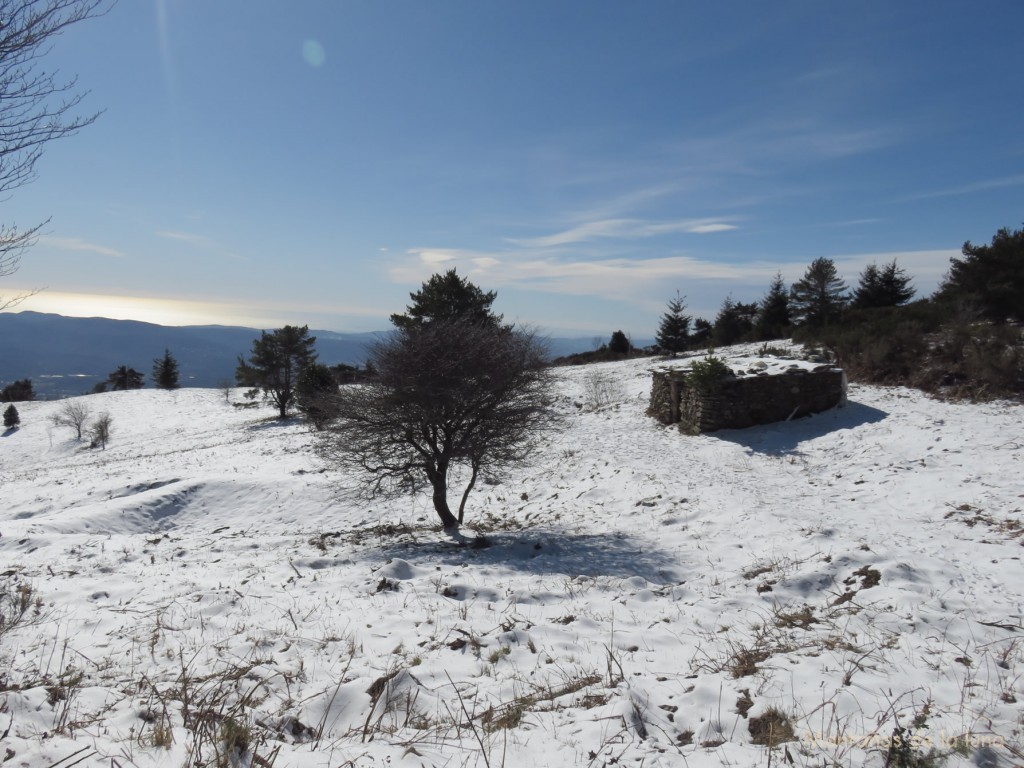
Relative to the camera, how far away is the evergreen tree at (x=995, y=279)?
22703mm

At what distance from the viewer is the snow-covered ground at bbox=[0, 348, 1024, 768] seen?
3.13m

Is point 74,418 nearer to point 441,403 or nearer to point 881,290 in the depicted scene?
point 441,403

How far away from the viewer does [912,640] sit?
4.23 m

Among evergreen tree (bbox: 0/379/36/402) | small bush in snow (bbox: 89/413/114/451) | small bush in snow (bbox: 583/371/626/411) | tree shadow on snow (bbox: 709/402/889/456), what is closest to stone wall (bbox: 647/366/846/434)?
tree shadow on snow (bbox: 709/402/889/456)

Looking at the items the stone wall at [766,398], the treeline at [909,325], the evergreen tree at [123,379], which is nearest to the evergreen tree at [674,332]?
the treeline at [909,325]

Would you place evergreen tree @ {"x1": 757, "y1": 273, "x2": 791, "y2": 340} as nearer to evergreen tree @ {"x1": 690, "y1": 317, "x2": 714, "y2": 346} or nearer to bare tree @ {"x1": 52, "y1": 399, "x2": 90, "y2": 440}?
evergreen tree @ {"x1": 690, "y1": 317, "x2": 714, "y2": 346}

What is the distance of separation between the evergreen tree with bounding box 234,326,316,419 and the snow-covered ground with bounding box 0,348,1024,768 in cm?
2239

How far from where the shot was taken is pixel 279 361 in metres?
33.9

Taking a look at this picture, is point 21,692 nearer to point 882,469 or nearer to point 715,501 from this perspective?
point 715,501

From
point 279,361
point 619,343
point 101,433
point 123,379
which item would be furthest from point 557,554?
point 123,379

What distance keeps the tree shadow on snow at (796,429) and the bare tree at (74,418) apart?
4324 centimetres

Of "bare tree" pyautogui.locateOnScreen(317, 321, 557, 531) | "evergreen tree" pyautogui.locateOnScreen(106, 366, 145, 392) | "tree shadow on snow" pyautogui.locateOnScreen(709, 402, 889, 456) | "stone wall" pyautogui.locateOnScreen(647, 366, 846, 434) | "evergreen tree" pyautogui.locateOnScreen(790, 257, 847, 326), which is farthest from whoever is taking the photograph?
"evergreen tree" pyautogui.locateOnScreen(106, 366, 145, 392)

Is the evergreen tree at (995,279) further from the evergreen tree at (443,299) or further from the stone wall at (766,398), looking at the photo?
the evergreen tree at (443,299)

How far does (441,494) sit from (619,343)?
32.1 meters
